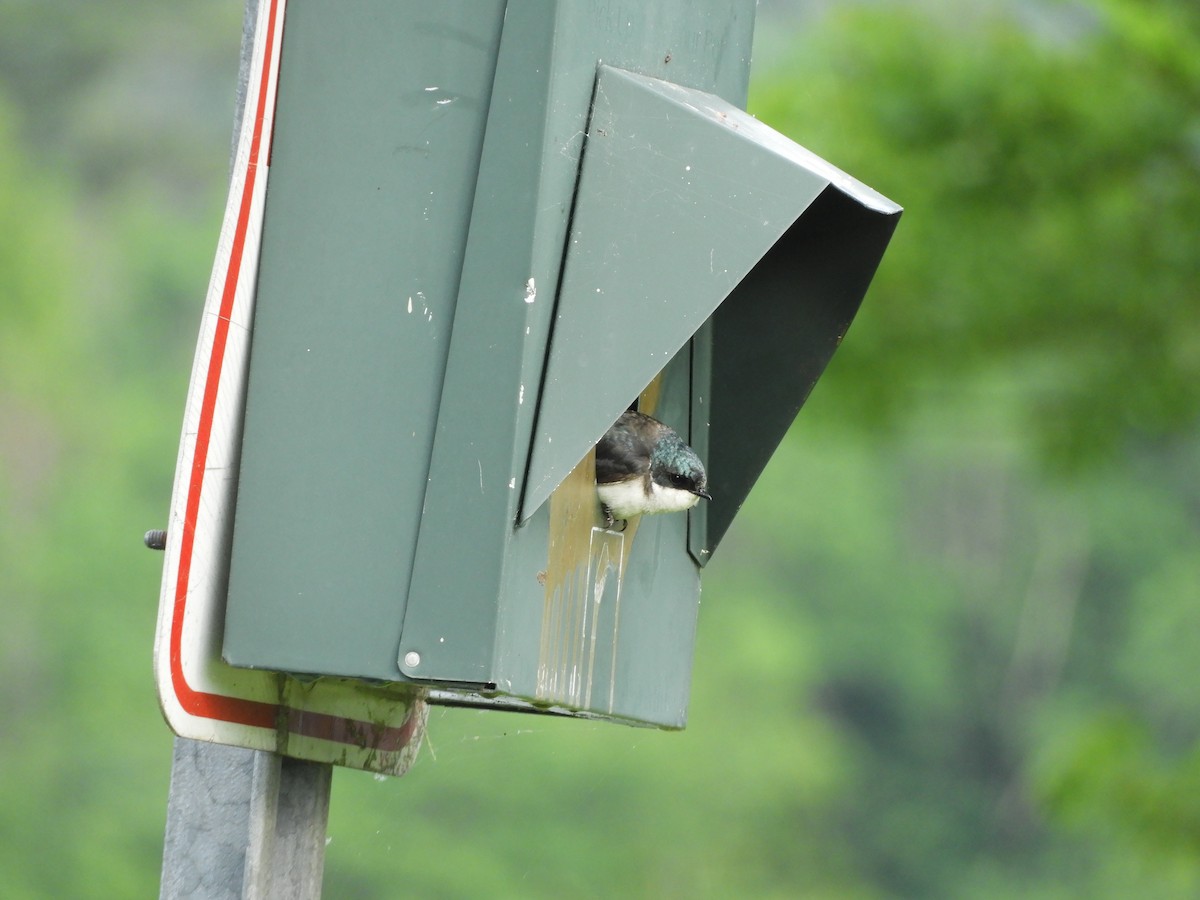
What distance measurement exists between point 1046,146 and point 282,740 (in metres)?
4.28

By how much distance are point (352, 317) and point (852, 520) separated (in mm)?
35609

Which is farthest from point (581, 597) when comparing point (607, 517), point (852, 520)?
→ point (852, 520)

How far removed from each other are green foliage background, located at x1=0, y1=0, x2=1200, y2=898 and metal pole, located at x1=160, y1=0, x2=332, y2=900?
0.92 meters

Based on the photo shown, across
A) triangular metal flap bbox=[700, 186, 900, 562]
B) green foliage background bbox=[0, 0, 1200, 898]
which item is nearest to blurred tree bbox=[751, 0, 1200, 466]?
green foliage background bbox=[0, 0, 1200, 898]

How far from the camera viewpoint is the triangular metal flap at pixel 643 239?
9.15 ft

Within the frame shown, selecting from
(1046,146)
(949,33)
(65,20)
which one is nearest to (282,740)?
(1046,146)

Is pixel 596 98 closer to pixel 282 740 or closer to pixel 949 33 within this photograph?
pixel 282 740

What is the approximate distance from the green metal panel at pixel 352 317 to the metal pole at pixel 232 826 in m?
0.16

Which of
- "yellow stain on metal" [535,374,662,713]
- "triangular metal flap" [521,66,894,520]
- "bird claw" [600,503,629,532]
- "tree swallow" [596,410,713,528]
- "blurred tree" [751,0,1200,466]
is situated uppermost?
"blurred tree" [751,0,1200,466]

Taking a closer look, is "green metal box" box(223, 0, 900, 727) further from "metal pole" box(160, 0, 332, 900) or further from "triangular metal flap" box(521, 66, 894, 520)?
"metal pole" box(160, 0, 332, 900)

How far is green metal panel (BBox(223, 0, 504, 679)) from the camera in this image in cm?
276

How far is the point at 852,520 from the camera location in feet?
124

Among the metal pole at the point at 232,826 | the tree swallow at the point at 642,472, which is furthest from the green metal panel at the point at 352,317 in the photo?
the tree swallow at the point at 642,472

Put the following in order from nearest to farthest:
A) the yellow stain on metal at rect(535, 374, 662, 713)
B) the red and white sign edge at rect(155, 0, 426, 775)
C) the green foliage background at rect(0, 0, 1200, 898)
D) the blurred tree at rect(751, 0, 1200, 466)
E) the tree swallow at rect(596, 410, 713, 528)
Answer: the red and white sign edge at rect(155, 0, 426, 775) → the yellow stain on metal at rect(535, 374, 662, 713) → the tree swallow at rect(596, 410, 713, 528) → the blurred tree at rect(751, 0, 1200, 466) → the green foliage background at rect(0, 0, 1200, 898)
